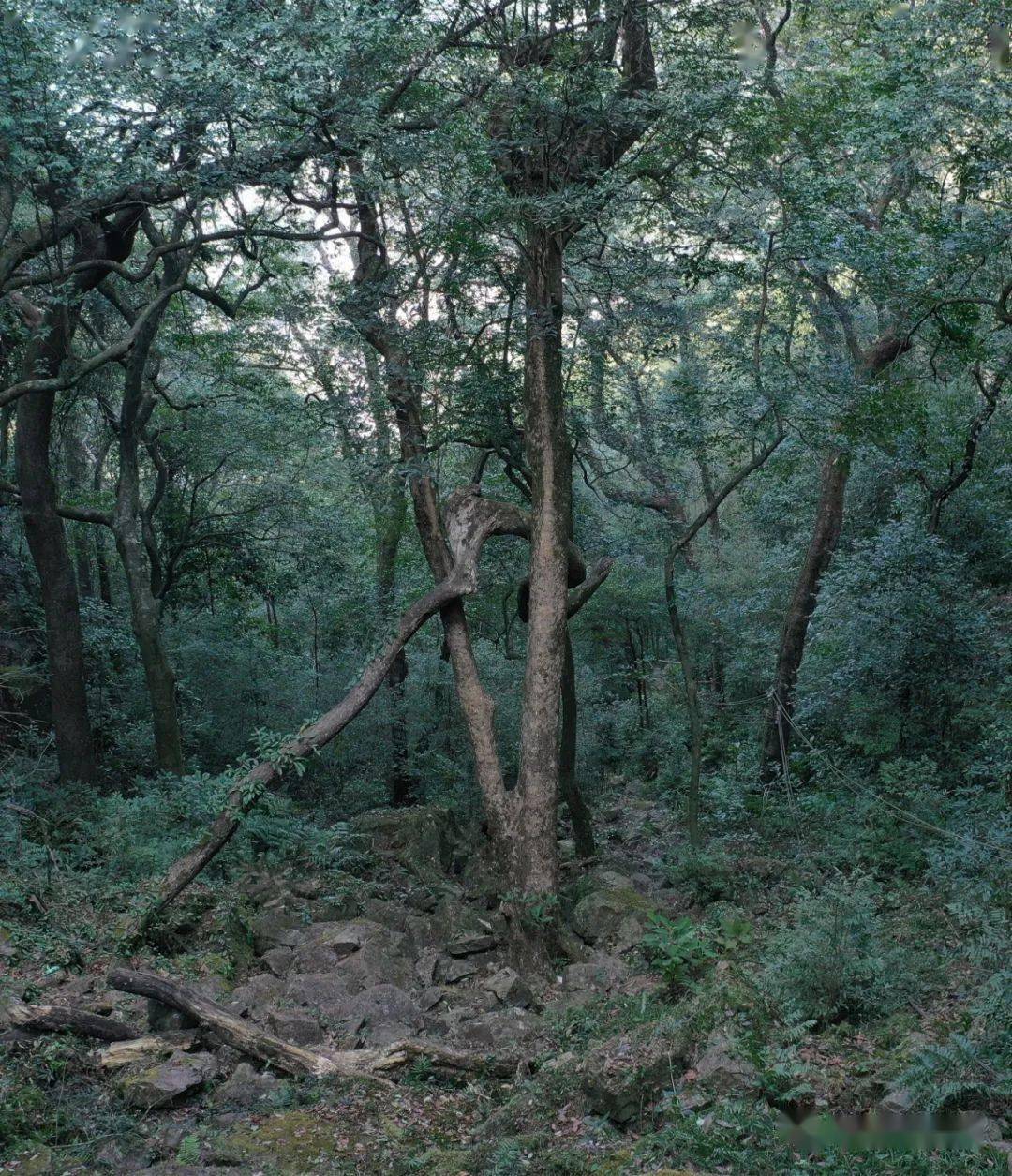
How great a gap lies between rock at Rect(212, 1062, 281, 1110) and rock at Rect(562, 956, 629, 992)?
274cm

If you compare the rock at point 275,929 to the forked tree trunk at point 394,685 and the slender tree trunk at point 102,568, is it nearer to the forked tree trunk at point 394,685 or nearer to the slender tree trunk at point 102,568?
the forked tree trunk at point 394,685

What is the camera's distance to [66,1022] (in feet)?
17.3

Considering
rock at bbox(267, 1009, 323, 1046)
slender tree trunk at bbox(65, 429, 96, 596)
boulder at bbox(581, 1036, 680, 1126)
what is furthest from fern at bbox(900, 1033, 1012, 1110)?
slender tree trunk at bbox(65, 429, 96, 596)

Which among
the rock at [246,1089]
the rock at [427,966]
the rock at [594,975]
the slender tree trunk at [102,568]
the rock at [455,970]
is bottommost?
the rock at [594,975]

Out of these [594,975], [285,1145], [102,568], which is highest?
[102,568]

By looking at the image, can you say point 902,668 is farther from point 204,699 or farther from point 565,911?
point 204,699

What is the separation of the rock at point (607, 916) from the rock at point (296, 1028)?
9.58 feet

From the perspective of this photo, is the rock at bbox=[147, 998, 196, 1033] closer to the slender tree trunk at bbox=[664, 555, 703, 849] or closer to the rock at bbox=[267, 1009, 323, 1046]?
the rock at bbox=[267, 1009, 323, 1046]

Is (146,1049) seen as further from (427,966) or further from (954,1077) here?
(954,1077)

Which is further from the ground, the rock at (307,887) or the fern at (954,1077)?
the fern at (954,1077)

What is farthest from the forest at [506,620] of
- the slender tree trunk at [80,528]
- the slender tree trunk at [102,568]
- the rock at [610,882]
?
the slender tree trunk at [102,568]

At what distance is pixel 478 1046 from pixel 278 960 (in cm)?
173

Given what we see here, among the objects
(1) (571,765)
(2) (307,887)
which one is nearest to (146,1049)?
(2) (307,887)

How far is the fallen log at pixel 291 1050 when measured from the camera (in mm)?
5391
